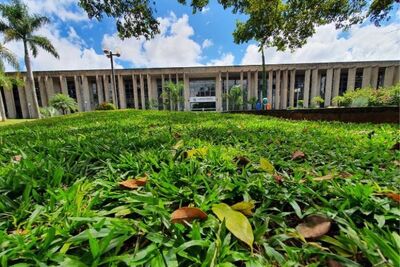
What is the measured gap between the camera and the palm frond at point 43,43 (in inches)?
838

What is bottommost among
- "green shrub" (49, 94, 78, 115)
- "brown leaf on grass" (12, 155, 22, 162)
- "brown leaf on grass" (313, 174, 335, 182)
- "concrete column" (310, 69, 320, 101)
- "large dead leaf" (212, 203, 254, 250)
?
"large dead leaf" (212, 203, 254, 250)

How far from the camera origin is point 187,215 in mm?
776

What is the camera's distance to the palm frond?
2130 cm

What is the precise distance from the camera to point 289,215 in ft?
2.80

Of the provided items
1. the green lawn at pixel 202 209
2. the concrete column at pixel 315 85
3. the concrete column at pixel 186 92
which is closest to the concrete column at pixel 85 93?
the concrete column at pixel 186 92

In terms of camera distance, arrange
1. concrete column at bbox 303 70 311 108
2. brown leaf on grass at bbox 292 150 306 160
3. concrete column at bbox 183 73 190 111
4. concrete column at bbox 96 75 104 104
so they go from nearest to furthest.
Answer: brown leaf on grass at bbox 292 150 306 160 < concrete column at bbox 303 70 311 108 < concrete column at bbox 96 75 104 104 < concrete column at bbox 183 73 190 111

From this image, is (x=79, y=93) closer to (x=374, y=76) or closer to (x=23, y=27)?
(x=23, y=27)

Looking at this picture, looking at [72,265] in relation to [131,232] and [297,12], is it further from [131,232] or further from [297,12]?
[297,12]

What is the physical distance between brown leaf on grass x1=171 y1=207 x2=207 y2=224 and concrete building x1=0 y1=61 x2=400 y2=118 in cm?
3616

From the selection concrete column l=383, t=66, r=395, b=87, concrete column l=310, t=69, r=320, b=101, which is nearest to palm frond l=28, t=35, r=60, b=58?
concrete column l=310, t=69, r=320, b=101

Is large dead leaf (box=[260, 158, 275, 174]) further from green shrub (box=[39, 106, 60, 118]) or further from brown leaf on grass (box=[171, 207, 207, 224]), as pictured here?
green shrub (box=[39, 106, 60, 118])

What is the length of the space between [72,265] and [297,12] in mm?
9047

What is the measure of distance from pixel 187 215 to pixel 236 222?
176 mm

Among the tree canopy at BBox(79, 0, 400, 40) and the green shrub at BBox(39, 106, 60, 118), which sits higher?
the tree canopy at BBox(79, 0, 400, 40)
